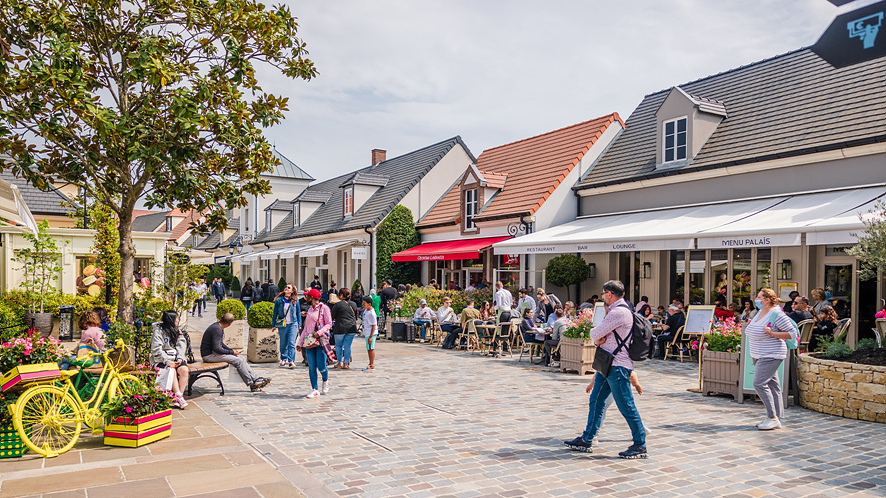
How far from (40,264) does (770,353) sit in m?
18.2

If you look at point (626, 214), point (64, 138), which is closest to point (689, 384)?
point (626, 214)

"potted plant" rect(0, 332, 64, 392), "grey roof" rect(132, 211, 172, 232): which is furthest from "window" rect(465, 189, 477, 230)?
"grey roof" rect(132, 211, 172, 232)

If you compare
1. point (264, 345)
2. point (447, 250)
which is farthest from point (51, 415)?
point (447, 250)

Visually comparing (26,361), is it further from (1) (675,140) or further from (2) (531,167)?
(2) (531,167)

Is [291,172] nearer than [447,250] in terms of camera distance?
No

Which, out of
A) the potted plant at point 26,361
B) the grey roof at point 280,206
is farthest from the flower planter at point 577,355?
the grey roof at point 280,206

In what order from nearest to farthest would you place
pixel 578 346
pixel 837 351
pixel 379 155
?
pixel 837 351 < pixel 578 346 < pixel 379 155

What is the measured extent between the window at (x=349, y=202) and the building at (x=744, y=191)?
41.3ft

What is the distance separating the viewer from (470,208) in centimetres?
2305

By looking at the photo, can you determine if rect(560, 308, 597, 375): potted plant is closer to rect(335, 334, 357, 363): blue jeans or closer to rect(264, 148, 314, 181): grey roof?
rect(335, 334, 357, 363): blue jeans

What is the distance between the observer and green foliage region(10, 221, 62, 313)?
16578 mm

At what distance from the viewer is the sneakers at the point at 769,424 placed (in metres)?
7.39

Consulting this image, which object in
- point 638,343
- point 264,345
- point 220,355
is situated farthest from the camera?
point 264,345

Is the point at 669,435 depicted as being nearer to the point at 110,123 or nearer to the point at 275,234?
the point at 110,123
